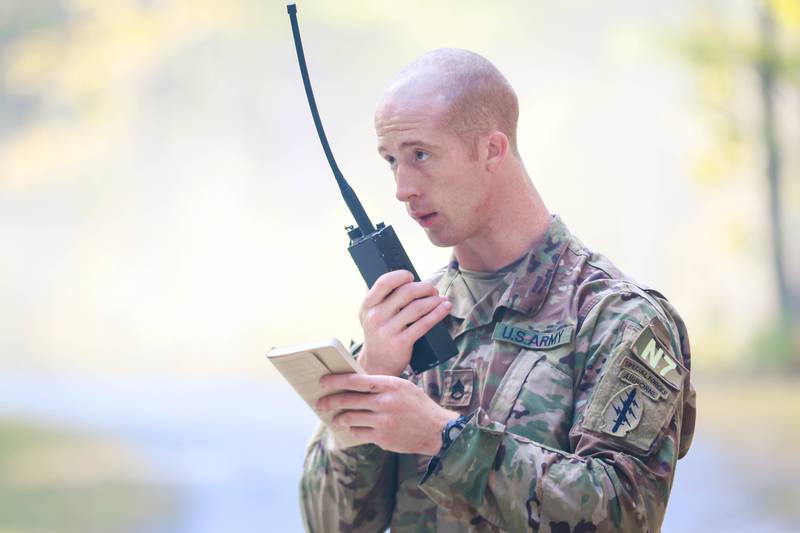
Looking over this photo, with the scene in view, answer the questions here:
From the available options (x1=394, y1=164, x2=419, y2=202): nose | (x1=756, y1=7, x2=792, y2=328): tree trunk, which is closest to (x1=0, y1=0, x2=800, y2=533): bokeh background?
(x1=756, y1=7, x2=792, y2=328): tree trunk

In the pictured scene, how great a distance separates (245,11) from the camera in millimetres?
5383

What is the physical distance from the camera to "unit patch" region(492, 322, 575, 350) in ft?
4.52

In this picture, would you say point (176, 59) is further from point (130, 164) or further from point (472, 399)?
point (472, 399)

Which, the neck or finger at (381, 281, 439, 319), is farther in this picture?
the neck

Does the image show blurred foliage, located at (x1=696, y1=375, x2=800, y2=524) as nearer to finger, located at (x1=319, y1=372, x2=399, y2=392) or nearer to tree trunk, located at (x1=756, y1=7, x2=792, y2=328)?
tree trunk, located at (x1=756, y1=7, x2=792, y2=328)

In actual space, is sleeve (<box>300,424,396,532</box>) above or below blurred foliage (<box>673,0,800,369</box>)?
below

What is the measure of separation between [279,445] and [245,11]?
2.21 m

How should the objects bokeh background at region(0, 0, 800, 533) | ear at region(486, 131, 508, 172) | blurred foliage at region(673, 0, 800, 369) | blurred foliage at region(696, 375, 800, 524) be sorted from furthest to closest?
blurred foliage at region(673, 0, 800, 369) < bokeh background at region(0, 0, 800, 533) < blurred foliage at region(696, 375, 800, 524) < ear at region(486, 131, 508, 172)

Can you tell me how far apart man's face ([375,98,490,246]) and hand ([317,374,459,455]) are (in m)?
0.27

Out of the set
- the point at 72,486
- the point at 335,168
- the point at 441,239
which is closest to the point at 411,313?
the point at 441,239

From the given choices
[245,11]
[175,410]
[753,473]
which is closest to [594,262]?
[753,473]

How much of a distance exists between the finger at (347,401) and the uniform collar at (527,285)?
265 mm

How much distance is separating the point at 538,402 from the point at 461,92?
0.43 m

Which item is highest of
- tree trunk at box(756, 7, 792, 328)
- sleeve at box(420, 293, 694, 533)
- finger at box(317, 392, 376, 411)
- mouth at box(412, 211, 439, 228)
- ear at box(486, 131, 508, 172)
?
tree trunk at box(756, 7, 792, 328)
